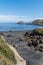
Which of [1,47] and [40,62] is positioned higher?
[1,47]

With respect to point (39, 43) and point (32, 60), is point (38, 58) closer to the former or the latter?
point (32, 60)

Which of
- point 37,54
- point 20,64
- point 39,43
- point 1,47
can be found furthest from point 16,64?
point 39,43

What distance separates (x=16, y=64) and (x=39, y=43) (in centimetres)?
2519

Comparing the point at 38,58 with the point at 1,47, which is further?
the point at 38,58

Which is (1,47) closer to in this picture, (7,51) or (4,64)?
(7,51)

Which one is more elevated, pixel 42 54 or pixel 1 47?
pixel 1 47

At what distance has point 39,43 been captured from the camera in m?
53.9

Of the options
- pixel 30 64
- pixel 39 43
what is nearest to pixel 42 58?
pixel 30 64

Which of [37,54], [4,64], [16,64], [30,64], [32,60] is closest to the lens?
[4,64]

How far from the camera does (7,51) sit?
100 ft

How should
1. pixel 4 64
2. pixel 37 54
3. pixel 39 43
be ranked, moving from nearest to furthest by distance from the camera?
pixel 4 64 < pixel 37 54 < pixel 39 43

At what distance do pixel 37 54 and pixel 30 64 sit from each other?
9.22 m

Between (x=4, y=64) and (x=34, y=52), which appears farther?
(x=34, y=52)

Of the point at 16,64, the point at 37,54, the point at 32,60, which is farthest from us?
the point at 37,54
